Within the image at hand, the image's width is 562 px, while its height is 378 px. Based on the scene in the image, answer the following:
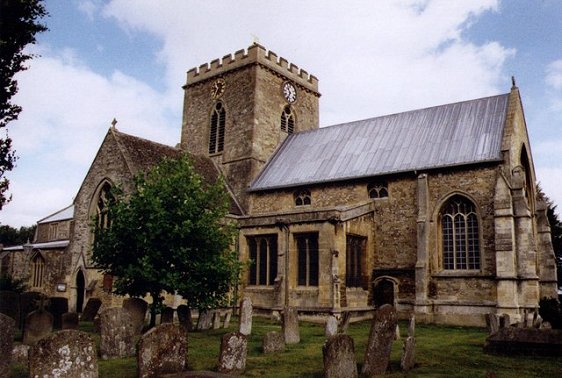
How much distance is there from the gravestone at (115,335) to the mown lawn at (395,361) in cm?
Result: 39

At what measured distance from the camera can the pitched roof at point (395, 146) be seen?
2339 cm

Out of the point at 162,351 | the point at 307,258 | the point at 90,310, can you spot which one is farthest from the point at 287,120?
the point at 162,351

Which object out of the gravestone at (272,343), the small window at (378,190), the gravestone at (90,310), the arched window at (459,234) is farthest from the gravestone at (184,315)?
the arched window at (459,234)

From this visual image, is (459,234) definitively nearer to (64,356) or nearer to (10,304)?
(10,304)

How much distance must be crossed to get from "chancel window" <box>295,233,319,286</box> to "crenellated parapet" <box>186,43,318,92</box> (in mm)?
14428

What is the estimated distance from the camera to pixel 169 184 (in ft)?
55.3

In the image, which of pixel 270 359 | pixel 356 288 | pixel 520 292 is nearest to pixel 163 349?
pixel 270 359

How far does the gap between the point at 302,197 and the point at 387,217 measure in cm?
520

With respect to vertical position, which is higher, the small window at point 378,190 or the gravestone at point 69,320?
the small window at point 378,190

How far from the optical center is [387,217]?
79.8 feet

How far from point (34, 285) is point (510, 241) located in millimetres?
29197

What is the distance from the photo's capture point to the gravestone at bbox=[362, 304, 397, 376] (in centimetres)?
1008

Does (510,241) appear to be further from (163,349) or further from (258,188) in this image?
(163,349)

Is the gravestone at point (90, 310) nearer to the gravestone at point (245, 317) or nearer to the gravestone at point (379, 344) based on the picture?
the gravestone at point (245, 317)
